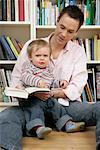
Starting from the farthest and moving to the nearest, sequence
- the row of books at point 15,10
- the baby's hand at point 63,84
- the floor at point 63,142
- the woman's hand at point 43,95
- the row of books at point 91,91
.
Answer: the row of books at point 91,91 < the row of books at point 15,10 < the baby's hand at point 63,84 < the woman's hand at point 43,95 < the floor at point 63,142

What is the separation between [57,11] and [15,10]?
1.18ft

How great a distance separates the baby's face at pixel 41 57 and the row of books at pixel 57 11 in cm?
72

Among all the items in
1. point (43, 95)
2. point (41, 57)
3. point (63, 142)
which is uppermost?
point (41, 57)

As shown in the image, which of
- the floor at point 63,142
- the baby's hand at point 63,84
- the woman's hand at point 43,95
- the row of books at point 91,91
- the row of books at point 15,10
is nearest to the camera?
the floor at point 63,142

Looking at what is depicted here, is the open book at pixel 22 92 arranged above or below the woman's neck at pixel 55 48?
below

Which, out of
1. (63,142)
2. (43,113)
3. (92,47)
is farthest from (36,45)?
(92,47)

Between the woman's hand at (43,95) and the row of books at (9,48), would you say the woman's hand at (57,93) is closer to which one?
the woman's hand at (43,95)

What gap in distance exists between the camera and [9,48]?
2.67 meters

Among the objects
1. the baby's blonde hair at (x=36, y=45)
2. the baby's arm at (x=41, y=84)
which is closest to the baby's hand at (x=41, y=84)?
the baby's arm at (x=41, y=84)

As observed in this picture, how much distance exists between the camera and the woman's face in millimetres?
2041

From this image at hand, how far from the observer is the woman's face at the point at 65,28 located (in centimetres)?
204

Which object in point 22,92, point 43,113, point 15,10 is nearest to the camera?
point 22,92

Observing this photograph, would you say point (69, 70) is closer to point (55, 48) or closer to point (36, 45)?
point (55, 48)

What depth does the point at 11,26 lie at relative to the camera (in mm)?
2887
